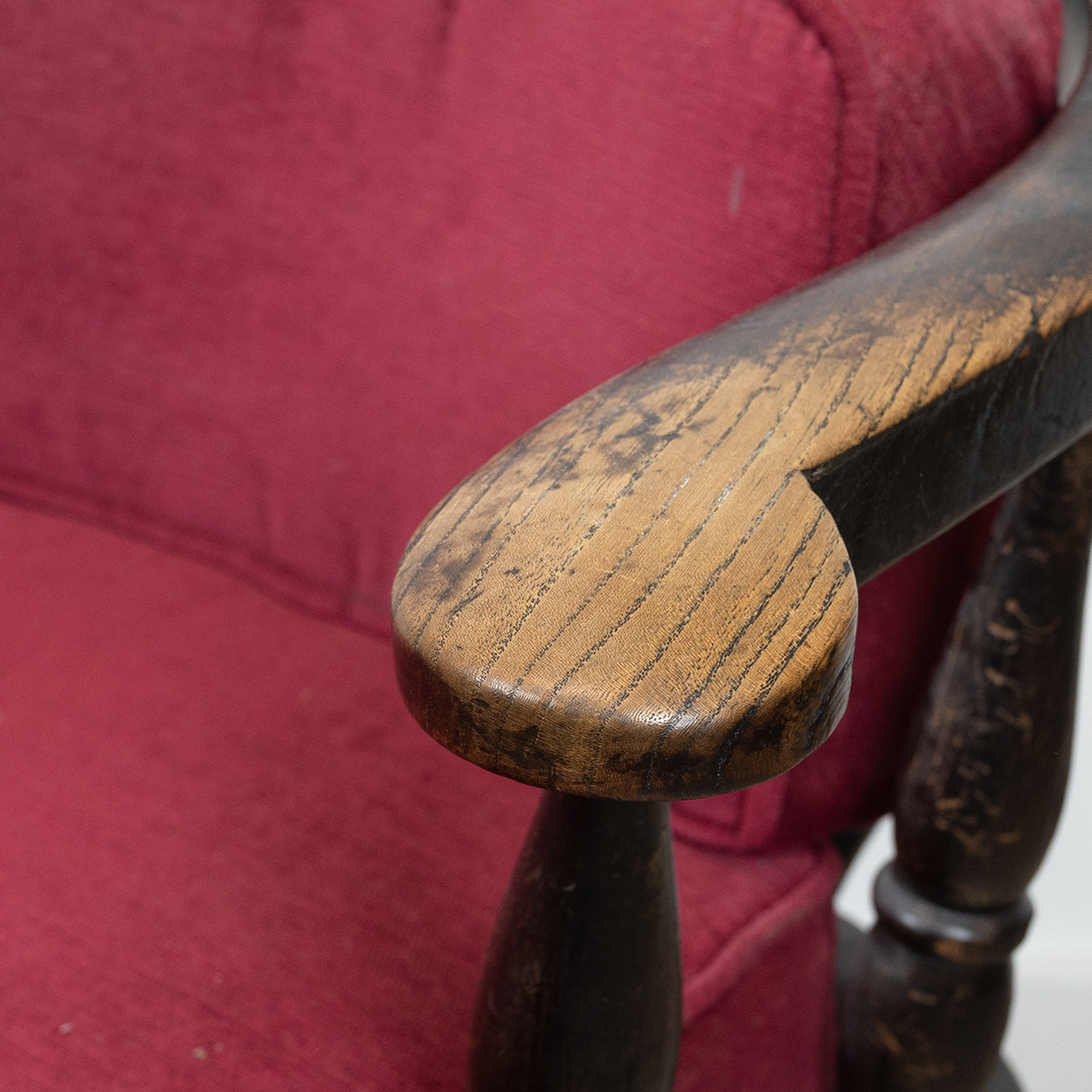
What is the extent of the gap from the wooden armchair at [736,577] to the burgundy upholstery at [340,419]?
0.06 m

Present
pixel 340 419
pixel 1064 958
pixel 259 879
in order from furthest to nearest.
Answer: pixel 1064 958 → pixel 340 419 → pixel 259 879

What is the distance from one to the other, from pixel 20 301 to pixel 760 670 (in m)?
0.62

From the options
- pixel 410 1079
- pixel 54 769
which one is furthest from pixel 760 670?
pixel 54 769

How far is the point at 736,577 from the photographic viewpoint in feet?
0.81

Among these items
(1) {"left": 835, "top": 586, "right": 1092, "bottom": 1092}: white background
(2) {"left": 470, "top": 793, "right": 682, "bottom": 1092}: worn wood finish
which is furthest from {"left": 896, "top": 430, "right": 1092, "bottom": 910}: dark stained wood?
(1) {"left": 835, "top": 586, "right": 1092, "bottom": 1092}: white background

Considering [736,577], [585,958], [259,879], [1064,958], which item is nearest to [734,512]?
[736,577]

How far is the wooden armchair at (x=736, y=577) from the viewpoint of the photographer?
0.76 ft

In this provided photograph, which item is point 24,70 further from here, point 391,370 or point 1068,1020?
point 1068,1020

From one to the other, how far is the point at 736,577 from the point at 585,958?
0.41 ft

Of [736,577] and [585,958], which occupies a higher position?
[736,577]

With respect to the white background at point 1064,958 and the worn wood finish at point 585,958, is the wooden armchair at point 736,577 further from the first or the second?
the white background at point 1064,958

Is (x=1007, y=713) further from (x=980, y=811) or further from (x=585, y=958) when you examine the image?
(x=585, y=958)

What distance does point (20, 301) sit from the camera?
28.2 inches

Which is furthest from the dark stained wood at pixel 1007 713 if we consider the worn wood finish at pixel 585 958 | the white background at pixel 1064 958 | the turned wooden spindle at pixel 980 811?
the white background at pixel 1064 958
